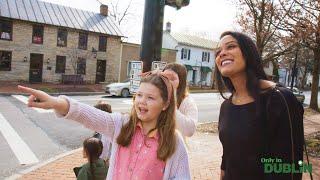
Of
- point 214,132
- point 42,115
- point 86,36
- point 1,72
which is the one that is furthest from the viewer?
point 86,36

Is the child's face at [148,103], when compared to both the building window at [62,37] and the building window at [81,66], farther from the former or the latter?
the building window at [81,66]

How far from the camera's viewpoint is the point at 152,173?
2.43 m

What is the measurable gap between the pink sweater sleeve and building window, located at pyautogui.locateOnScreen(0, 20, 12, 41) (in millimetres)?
30377

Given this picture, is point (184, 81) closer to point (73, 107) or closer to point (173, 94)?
point (173, 94)

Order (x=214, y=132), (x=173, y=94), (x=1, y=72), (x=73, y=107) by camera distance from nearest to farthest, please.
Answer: (x=73, y=107), (x=173, y=94), (x=214, y=132), (x=1, y=72)

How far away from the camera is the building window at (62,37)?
110ft

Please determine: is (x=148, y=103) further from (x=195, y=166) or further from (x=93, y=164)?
(x=195, y=166)

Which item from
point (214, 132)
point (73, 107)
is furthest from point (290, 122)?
point (214, 132)

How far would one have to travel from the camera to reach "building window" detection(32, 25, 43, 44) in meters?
32.0

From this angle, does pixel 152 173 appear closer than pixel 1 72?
Yes

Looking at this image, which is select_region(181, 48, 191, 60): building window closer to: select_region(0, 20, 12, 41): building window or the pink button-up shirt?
select_region(0, 20, 12, 41): building window

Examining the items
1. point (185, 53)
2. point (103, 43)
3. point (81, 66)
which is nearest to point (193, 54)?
point (185, 53)

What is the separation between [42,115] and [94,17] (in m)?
24.2

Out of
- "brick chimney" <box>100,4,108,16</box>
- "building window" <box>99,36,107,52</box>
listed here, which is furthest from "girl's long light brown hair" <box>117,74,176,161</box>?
"brick chimney" <box>100,4,108,16</box>
